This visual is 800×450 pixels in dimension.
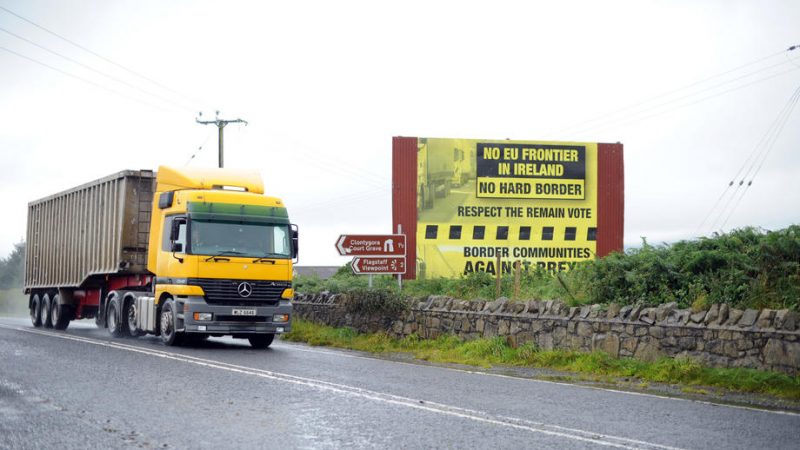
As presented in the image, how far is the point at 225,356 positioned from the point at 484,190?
12.3m

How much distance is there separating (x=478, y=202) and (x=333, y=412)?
1751cm

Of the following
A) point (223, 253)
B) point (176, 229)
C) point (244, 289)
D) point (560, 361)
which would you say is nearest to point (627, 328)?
point (560, 361)

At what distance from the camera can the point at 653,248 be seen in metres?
17.0

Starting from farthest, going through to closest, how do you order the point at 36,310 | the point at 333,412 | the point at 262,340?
the point at 36,310 < the point at 262,340 < the point at 333,412

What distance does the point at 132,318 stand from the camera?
68.7 feet

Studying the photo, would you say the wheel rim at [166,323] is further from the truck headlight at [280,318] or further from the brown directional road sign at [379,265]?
the brown directional road sign at [379,265]

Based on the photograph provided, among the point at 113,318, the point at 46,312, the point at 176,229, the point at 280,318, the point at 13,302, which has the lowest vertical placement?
the point at 13,302

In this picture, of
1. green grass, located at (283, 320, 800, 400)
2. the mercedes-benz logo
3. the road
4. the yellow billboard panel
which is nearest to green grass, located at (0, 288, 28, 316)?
the yellow billboard panel

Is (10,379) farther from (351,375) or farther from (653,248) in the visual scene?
(653,248)

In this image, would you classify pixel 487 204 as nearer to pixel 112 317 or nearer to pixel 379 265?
pixel 379 265

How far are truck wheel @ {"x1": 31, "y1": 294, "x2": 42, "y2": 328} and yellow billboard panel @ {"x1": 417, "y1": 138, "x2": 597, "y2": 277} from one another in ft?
41.7

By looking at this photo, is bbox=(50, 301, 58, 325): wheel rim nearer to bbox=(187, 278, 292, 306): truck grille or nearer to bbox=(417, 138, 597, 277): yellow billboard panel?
bbox=(187, 278, 292, 306): truck grille

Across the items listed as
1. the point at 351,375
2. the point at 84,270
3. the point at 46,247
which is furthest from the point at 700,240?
the point at 46,247

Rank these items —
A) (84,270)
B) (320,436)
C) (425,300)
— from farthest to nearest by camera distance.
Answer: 1. (84,270)
2. (425,300)
3. (320,436)
